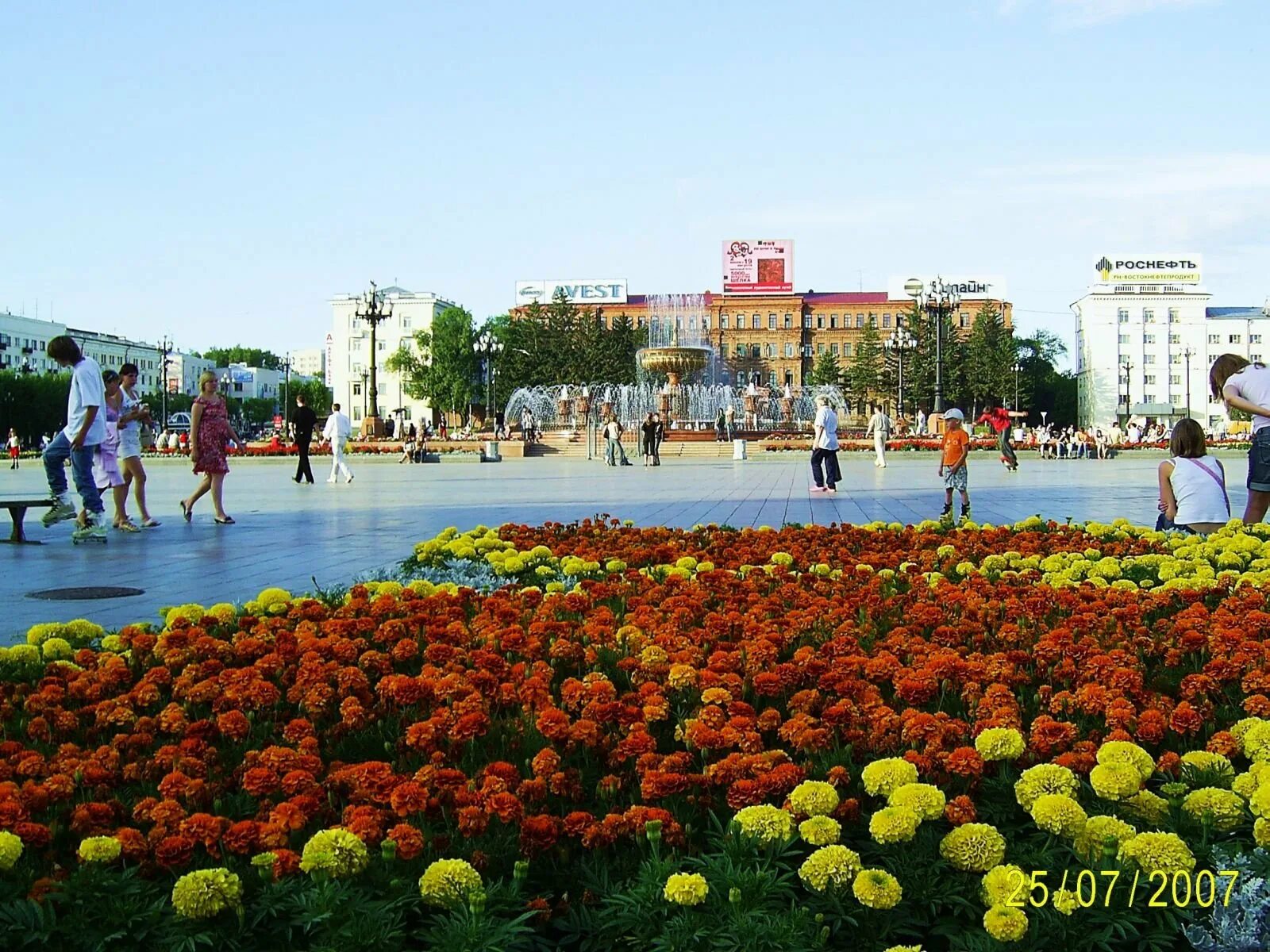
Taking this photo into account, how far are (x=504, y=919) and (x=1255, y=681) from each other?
238cm

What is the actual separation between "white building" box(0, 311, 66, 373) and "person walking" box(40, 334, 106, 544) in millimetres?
113657

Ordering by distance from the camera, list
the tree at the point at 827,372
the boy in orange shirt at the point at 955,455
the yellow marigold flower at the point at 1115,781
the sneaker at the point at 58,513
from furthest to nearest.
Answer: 1. the tree at the point at 827,372
2. the boy in orange shirt at the point at 955,455
3. the sneaker at the point at 58,513
4. the yellow marigold flower at the point at 1115,781

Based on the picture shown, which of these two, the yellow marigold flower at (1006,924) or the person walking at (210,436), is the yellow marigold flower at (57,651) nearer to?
the yellow marigold flower at (1006,924)

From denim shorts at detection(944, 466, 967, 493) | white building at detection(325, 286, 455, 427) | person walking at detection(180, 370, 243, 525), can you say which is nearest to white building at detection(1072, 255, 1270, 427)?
white building at detection(325, 286, 455, 427)

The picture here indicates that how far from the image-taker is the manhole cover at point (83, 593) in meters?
7.28

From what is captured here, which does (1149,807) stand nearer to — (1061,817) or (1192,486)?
(1061,817)

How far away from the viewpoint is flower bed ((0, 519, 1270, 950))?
2402mm

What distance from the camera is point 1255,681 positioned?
3666mm

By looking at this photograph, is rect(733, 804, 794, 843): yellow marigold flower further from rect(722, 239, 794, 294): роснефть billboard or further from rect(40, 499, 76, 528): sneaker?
rect(722, 239, 794, 294): роснефть billboard

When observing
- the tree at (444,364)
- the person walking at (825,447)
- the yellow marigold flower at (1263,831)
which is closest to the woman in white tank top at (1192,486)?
the yellow marigold flower at (1263,831)

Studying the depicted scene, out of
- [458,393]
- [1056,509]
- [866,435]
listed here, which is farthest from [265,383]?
[1056,509]

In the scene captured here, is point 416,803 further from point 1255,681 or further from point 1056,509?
point 1056,509

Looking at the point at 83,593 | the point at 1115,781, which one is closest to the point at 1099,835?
the point at 1115,781

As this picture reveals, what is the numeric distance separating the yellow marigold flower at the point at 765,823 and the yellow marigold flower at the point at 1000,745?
0.63 meters
